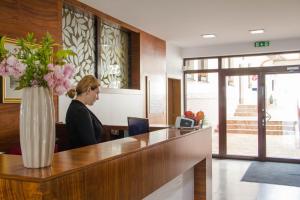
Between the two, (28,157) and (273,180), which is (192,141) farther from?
(273,180)

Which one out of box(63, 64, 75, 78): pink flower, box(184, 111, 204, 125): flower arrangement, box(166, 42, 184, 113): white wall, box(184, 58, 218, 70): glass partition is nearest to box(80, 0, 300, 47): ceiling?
box(166, 42, 184, 113): white wall

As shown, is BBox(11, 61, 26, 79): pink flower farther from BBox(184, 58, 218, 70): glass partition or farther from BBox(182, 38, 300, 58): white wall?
BBox(184, 58, 218, 70): glass partition

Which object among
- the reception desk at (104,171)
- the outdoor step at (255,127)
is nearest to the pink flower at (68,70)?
the reception desk at (104,171)

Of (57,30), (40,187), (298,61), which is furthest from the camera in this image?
(298,61)

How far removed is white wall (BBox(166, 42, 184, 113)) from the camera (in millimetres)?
6926

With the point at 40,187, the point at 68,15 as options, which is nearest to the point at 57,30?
the point at 68,15

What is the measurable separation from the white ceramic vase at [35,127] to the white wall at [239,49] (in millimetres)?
6253

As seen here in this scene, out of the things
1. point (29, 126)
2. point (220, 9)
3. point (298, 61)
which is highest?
point (220, 9)

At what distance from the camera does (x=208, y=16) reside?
480 cm

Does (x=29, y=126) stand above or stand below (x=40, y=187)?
above

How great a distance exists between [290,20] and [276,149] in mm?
3026

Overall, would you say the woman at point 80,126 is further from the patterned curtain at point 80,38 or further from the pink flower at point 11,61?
the patterned curtain at point 80,38

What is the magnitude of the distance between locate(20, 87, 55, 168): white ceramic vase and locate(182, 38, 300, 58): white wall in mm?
6253

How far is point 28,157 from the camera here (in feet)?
4.44
